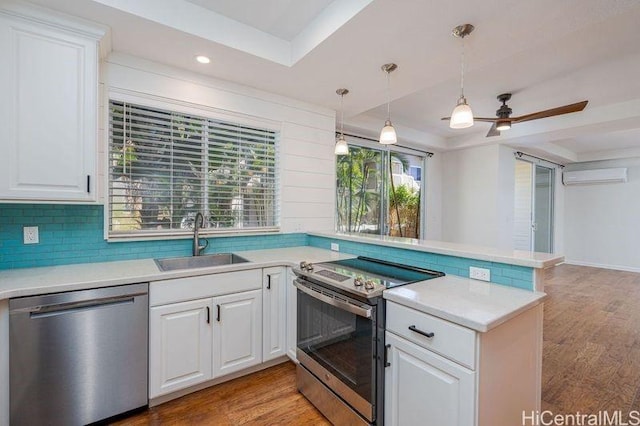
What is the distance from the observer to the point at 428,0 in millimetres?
1688

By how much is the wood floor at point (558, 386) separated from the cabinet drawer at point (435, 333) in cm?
97

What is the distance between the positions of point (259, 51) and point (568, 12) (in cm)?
204

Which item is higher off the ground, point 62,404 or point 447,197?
point 447,197

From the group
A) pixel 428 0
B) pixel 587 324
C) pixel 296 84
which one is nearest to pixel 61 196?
pixel 296 84

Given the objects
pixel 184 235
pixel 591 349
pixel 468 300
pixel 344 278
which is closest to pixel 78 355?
pixel 184 235

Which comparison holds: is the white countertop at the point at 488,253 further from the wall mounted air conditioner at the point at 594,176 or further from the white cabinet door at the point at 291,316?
the wall mounted air conditioner at the point at 594,176

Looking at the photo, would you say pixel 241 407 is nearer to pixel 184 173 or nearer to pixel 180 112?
pixel 184 173

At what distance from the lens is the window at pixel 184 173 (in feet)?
7.82

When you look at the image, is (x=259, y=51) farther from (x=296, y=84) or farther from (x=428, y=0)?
(x=428, y=0)

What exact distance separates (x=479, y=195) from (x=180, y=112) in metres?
4.89

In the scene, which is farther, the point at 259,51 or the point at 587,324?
the point at 587,324

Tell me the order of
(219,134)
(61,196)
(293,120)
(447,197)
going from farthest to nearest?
(447,197)
(293,120)
(219,134)
(61,196)

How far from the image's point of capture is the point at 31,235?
6.84 ft

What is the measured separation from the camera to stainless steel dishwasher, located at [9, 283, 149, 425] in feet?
5.35
